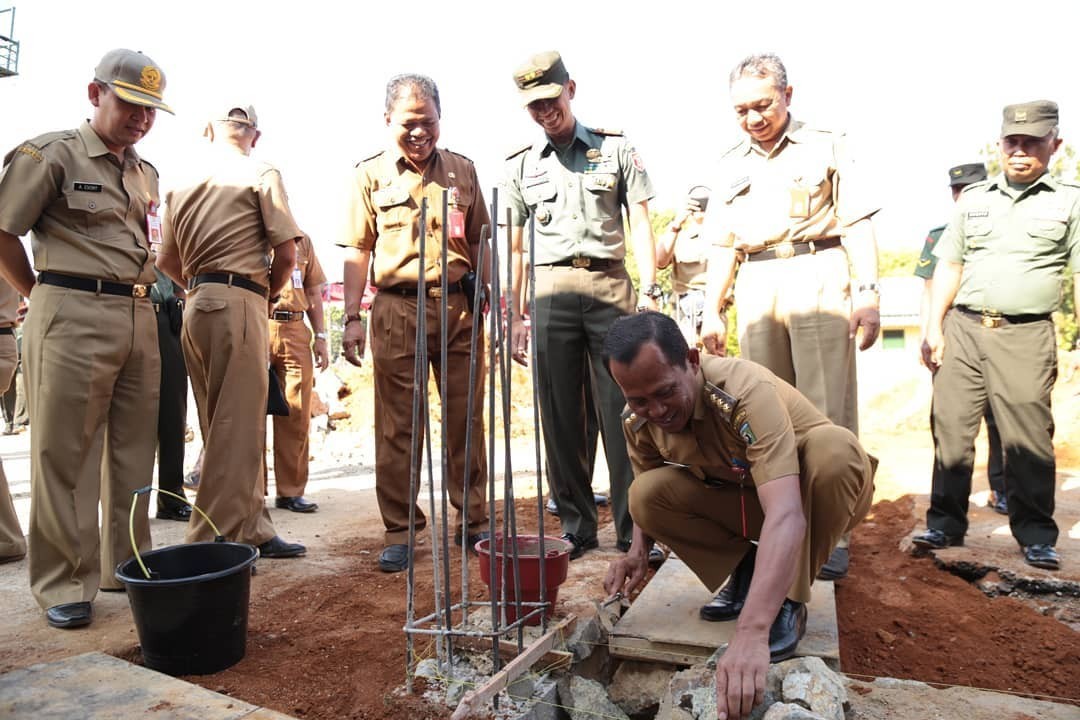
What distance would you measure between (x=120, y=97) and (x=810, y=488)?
2.74 meters

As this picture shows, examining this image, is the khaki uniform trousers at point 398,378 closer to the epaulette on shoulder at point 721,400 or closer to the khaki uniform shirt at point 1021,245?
the epaulette on shoulder at point 721,400

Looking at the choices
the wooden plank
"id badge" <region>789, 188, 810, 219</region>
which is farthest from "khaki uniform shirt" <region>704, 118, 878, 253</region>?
the wooden plank

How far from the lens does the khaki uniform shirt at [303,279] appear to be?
5148 mm

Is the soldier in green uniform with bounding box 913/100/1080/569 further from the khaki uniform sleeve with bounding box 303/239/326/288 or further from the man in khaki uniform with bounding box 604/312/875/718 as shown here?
the khaki uniform sleeve with bounding box 303/239/326/288

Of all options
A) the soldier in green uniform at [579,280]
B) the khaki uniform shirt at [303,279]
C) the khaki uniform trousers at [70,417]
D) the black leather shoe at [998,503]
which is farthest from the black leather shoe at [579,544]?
the black leather shoe at [998,503]

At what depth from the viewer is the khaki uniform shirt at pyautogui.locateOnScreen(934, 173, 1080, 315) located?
3.58 meters

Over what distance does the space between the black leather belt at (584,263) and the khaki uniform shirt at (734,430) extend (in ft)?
3.76

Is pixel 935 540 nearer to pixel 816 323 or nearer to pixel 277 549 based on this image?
pixel 816 323

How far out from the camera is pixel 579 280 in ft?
11.6

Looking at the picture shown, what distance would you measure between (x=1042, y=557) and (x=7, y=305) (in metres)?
4.99

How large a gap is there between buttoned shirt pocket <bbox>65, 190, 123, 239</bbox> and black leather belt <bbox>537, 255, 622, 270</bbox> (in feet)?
5.71

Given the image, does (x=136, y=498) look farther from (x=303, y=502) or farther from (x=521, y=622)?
(x=303, y=502)

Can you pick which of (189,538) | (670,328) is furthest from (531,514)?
(670,328)

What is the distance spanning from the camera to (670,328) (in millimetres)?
2189
